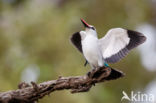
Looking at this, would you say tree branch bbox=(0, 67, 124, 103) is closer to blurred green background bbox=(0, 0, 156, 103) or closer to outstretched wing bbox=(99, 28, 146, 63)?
outstretched wing bbox=(99, 28, 146, 63)

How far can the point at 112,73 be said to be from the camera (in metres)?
5.01

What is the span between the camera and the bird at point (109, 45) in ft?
17.9

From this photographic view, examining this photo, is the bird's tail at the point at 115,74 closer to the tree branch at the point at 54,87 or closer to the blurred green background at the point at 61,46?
the tree branch at the point at 54,87

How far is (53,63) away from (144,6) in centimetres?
290

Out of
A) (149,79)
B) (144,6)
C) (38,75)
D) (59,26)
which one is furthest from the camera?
(144,6)

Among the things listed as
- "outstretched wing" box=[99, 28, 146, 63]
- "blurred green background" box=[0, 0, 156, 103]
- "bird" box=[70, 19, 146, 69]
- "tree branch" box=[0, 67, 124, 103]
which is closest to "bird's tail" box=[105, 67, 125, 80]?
"tree branch" box=[0, 67, 124, 103]

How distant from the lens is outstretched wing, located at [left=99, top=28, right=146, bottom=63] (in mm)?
5586

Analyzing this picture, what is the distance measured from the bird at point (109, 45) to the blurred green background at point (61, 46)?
176 cm

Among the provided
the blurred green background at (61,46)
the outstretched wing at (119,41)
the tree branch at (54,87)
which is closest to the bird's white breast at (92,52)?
the outstretched wing at (119,41)

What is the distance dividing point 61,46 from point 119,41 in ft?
8.10

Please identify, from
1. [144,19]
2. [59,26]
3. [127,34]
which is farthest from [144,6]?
[127,34]

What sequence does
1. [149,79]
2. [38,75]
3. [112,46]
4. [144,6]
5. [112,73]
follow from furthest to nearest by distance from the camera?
[144,6], [149,79], [38,75], [112,46], [112,73]

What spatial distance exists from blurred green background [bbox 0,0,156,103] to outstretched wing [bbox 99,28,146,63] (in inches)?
69.2

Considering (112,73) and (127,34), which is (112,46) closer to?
(127,34)
